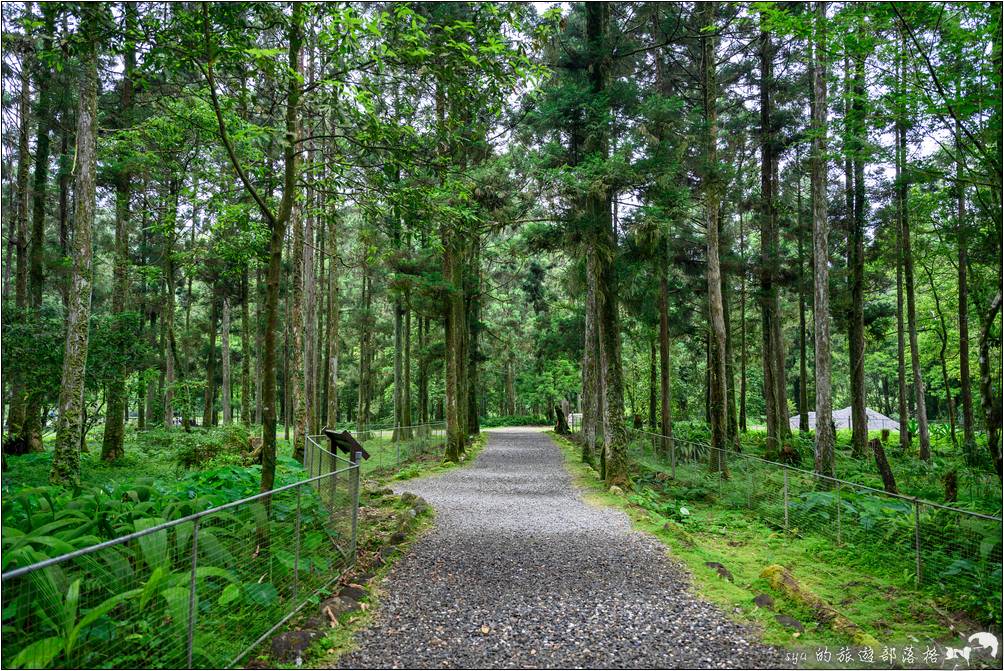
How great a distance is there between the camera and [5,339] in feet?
32.1

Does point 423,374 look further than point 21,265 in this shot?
Yes

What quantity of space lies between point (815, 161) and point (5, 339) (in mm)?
15913

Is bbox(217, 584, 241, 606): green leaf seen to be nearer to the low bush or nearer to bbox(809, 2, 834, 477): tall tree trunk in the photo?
bbox(809, 2, 834, 477): tall tree trunk

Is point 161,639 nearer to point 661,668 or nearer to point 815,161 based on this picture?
point 661,668

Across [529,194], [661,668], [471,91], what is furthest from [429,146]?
[529,194]

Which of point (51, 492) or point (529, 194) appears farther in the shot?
point (529, 194)

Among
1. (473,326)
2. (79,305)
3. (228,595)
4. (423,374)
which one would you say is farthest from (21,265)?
(423,374)

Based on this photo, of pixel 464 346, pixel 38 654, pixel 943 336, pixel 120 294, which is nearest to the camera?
pixel 38 654

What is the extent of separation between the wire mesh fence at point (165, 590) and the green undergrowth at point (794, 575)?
12.6ft

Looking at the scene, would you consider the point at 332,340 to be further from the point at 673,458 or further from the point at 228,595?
the point at 228,595

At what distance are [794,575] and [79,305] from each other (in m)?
10.8

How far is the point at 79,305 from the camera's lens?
28.9 feet

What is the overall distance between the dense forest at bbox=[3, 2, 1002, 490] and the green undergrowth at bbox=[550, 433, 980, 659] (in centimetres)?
218

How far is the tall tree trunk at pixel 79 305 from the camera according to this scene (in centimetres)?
861
